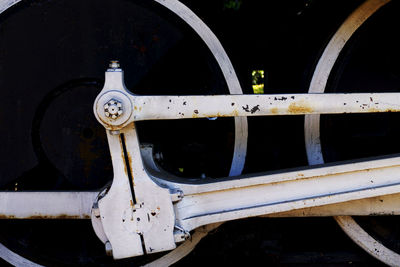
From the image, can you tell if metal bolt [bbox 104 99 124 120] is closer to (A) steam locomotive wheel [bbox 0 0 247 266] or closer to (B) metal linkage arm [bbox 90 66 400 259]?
(B) metal linkage arm [bbox 90 66 400 259]

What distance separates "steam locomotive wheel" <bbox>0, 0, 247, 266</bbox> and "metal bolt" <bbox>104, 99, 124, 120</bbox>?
0.92 feet

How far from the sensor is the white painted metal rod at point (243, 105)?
1.13m

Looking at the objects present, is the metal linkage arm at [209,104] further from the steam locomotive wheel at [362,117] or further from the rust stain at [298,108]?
the steam locomotive wheel at [362,117]

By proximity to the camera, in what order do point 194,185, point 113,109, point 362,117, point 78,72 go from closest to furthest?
point 113,109
point 194,185
point 78,72
point 362,117

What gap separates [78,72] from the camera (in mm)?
1359

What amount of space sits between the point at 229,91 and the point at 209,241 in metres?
0.54

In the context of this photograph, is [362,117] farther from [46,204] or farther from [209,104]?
[46,204]

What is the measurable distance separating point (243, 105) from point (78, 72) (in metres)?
0.57

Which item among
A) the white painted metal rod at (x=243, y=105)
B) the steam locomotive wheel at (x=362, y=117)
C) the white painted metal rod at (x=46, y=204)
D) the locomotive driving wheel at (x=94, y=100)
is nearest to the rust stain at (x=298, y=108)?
the white painted metal rod at (x=243, y=105)

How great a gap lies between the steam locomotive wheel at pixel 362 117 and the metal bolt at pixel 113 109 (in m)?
0.71

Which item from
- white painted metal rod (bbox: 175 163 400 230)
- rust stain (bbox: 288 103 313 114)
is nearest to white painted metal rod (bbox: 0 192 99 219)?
white painted metal rod (bbox: 175 163 400 230)

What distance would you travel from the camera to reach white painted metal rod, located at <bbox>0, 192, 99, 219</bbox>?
130cm

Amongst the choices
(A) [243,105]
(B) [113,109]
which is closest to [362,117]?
(A) [243,105]

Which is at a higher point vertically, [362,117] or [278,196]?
[362,117]
